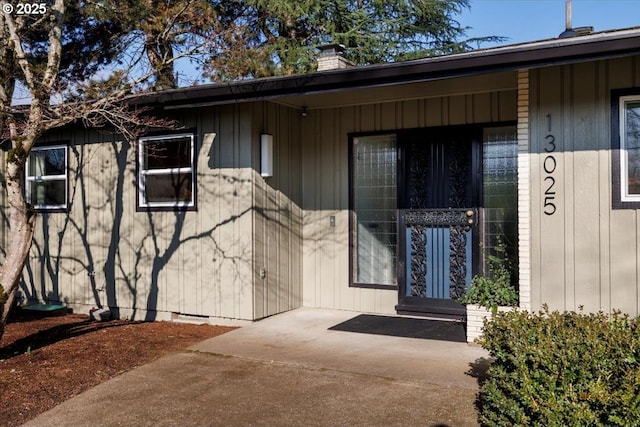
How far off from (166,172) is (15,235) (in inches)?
91.8

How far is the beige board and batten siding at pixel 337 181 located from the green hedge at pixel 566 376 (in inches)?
156

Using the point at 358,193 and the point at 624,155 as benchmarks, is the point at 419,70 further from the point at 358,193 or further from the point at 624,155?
the point at 358,193

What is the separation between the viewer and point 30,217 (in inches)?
231

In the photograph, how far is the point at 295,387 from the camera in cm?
484

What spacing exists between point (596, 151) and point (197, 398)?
4203mm

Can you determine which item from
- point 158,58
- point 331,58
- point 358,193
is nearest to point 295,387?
point 358,193

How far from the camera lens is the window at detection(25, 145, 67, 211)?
8.87 metres

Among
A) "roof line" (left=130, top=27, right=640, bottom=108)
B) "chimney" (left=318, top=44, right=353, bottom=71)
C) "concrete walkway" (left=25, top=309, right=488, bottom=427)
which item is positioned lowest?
"concrete walkway" (left=25, top=309, right=488, bottom=427)

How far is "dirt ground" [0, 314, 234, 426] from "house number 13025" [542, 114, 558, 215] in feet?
12.8

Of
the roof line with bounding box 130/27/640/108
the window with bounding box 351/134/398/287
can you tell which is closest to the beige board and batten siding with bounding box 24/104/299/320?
the roof line with bounding box 130/27/640/108

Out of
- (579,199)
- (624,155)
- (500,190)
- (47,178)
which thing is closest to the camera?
(624,155)

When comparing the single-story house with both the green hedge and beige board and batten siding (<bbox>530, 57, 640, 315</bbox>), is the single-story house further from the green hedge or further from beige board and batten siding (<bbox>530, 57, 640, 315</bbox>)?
the green hedge
